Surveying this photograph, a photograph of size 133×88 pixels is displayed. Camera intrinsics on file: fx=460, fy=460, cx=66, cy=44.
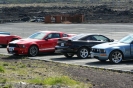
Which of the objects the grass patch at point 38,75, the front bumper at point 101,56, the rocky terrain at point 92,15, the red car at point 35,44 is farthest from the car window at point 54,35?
the rocky terrain at point 92,15

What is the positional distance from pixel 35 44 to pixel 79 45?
2836mm

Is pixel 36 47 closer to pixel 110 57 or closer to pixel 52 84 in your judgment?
pixel 110 57

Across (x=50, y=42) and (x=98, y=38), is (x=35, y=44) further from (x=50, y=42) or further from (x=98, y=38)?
(x=98, y=38)

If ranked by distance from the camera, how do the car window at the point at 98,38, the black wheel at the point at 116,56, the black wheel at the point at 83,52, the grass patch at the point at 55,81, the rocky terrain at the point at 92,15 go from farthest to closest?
1. the rocky terrain at the point at 92,15
2. the car window at the point at 98,38
3. the black wheel at the point at 83,52
4. the black wheel at the point at 116,56
5. the grass patch at the point at 55,81

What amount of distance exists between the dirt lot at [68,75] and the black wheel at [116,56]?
6.68 feet

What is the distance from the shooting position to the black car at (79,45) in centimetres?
2369

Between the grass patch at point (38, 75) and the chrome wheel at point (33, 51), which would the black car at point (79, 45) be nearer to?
the chrome wheel at point (33, 51)

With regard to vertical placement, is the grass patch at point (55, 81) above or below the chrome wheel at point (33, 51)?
above

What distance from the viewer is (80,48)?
77.9ft

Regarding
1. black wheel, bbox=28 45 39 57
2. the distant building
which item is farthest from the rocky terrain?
black wheel, bbox=28 45 39 57

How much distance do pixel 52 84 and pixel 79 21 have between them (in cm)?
5391

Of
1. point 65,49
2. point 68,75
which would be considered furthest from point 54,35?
point 68,75

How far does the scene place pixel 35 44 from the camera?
25.3 metres

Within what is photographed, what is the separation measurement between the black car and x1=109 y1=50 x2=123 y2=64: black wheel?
2.93 metres
